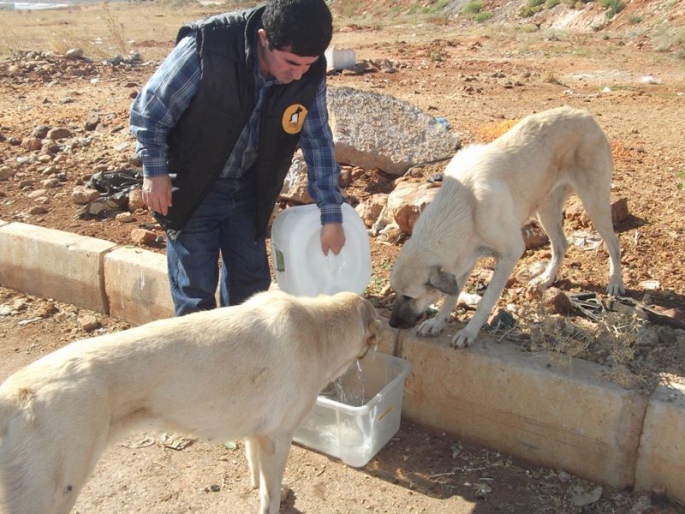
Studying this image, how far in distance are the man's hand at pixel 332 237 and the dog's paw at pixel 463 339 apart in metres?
0.89

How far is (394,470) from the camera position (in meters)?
4.08

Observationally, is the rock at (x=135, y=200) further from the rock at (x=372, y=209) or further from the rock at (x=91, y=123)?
the rock at (x=91, y=123)

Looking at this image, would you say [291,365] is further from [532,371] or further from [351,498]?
[532,371]

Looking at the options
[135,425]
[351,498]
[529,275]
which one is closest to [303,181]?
[529,275]

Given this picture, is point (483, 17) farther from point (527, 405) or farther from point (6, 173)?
point (527, 405)

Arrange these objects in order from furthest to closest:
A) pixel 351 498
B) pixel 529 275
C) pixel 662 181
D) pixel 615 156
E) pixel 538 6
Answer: pixel 538 6 < pixel 615 156 < pixel 662 181 < pixel 529 275 < pixel 351 498

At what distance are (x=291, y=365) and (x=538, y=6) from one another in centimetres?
2621

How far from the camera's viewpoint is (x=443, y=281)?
4402 millimetres

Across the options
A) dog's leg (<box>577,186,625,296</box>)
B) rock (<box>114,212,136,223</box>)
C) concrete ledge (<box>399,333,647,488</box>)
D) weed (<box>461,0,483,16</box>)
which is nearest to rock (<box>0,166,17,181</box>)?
rock (<box>114,212,136,223</box>)

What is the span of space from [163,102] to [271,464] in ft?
6.22

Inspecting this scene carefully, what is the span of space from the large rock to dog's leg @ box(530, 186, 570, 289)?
1889mm

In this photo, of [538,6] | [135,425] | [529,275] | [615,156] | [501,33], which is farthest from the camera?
[538,6]

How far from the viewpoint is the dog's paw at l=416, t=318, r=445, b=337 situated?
4484 millimetres

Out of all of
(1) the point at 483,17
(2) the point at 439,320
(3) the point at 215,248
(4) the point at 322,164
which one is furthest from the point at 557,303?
(1) the point at 483,17
